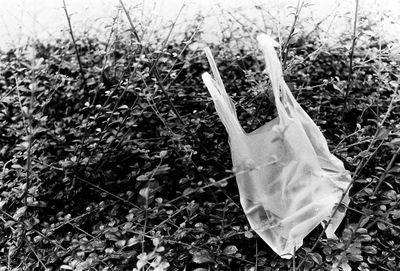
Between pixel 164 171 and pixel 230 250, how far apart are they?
1.05 ft

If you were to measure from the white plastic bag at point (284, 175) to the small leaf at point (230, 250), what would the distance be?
0.27ft

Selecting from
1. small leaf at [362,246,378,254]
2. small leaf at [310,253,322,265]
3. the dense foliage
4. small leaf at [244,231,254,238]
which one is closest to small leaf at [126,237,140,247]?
the dense foliage

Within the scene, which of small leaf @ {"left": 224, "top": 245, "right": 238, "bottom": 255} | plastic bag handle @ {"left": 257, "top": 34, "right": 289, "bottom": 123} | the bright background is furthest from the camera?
the bright background

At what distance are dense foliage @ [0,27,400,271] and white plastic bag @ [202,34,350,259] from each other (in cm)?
5

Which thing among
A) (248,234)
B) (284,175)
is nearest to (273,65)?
(284,175)

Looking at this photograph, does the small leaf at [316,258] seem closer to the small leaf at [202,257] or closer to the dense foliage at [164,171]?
the dense foliage at [164,171]

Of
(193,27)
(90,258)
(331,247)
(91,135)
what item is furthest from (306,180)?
(193,27)

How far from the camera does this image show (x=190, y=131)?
5.68 feet

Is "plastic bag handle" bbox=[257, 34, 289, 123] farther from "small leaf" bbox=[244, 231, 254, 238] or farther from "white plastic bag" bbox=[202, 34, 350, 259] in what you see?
"small leaf" bbox=[244, 231, 254, 238]

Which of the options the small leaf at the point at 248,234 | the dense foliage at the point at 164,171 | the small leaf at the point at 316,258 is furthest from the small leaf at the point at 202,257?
the small leaf at the point at 316,258

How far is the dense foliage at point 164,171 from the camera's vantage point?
4.88 ft

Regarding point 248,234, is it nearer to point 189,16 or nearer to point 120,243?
point 120,243

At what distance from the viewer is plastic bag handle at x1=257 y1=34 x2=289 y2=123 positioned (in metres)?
1.34

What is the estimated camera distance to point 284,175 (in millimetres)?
1449
